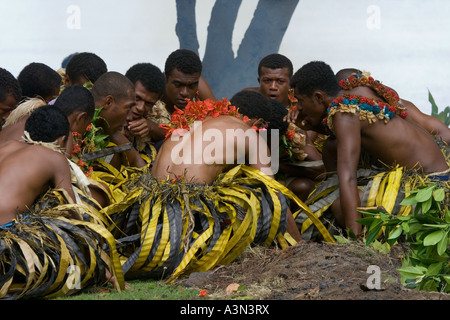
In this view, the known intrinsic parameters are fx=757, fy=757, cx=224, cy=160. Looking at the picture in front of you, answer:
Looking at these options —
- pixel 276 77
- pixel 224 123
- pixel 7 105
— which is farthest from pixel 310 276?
pixel 276 77

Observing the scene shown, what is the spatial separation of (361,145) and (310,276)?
1564 millimetres

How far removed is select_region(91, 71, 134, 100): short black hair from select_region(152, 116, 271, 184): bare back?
720 millimetres

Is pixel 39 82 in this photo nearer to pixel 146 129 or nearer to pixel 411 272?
pixel 146 129

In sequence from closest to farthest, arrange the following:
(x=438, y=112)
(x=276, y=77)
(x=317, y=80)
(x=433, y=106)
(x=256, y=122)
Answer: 1. (x=256, y=122)
2. (x=317, y=80)
3. (x=276, y=77)
4. (x=433, y=106)
5. (x=438, y=112)

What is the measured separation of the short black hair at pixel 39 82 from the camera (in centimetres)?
542

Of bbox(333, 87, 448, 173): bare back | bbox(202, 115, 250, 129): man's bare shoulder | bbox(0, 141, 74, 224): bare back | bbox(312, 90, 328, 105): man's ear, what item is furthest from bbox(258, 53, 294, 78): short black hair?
bbox(0, 141, 74, 224): bare back

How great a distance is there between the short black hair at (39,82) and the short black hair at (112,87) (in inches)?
22.3

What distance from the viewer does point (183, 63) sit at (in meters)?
5.91

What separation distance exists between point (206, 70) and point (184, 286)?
4.12 m

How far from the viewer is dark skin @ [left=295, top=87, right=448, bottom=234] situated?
4543mm

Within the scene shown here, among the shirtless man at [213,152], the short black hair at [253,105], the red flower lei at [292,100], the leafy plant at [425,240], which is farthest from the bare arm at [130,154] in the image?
the leafy plant at [425,240]
